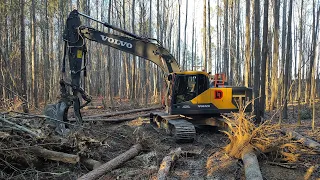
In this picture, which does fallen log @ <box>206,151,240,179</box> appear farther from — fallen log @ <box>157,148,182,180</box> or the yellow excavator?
the yellow excavator

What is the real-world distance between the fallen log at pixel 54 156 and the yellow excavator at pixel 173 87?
9.55ft

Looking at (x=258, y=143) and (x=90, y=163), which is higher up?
(x=258, y=143)

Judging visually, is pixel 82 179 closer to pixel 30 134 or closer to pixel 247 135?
pixel 30 134

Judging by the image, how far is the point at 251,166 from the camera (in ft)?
15.7

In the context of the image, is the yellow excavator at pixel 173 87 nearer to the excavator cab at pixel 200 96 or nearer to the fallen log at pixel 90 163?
the excavator cab at pixel 200 96

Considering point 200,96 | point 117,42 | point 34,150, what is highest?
point 117,42

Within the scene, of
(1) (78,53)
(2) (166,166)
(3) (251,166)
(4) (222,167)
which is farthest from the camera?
(1) (78,53)

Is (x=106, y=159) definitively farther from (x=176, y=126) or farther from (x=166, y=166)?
(x=176, y=126)

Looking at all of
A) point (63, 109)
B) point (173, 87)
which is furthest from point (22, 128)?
point (173, 87)

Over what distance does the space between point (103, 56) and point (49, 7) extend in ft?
45.6

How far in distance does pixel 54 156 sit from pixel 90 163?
0.66 metres

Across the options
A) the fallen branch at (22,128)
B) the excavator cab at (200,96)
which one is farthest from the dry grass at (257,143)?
the fallen branch at (22,128)

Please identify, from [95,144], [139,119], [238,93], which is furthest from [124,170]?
[139,119]

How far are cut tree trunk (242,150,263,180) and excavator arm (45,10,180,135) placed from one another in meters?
4.31
